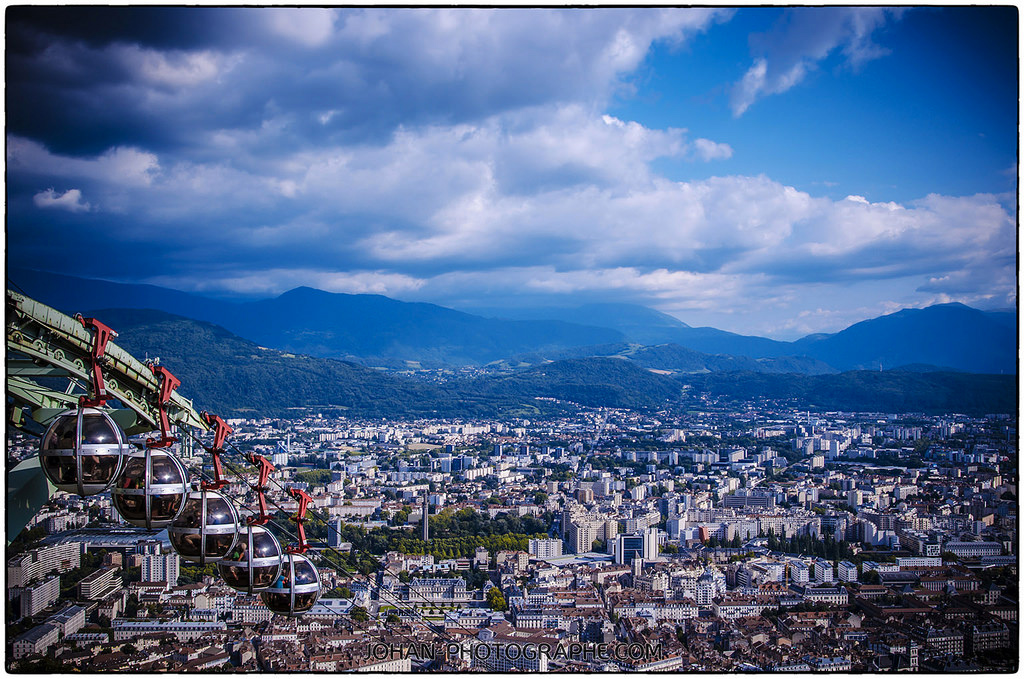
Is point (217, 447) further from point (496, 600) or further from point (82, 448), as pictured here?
point (496, 600)

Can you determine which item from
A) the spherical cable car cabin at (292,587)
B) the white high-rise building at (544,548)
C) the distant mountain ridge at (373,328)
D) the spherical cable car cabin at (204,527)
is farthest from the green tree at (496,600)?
the distant mountain ridge at (373,328)

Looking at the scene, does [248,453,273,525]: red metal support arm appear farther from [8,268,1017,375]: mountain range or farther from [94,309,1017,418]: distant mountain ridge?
[94,309,1017,418]: distant mountain ridge

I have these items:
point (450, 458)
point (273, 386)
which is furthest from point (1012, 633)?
point (273, 386)

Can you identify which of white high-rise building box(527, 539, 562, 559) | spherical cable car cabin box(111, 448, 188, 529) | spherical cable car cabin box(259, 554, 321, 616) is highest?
spherical cable car cabin box(111, 448, 188, 529)

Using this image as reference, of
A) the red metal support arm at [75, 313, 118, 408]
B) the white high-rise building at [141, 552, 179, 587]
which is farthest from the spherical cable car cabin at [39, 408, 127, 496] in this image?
the white high-rise building at [141, 552, 179, 587]

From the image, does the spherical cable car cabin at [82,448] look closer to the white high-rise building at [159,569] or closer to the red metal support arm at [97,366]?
the red metal support arm at [97,366]

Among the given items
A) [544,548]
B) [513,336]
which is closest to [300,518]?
[544,548]
